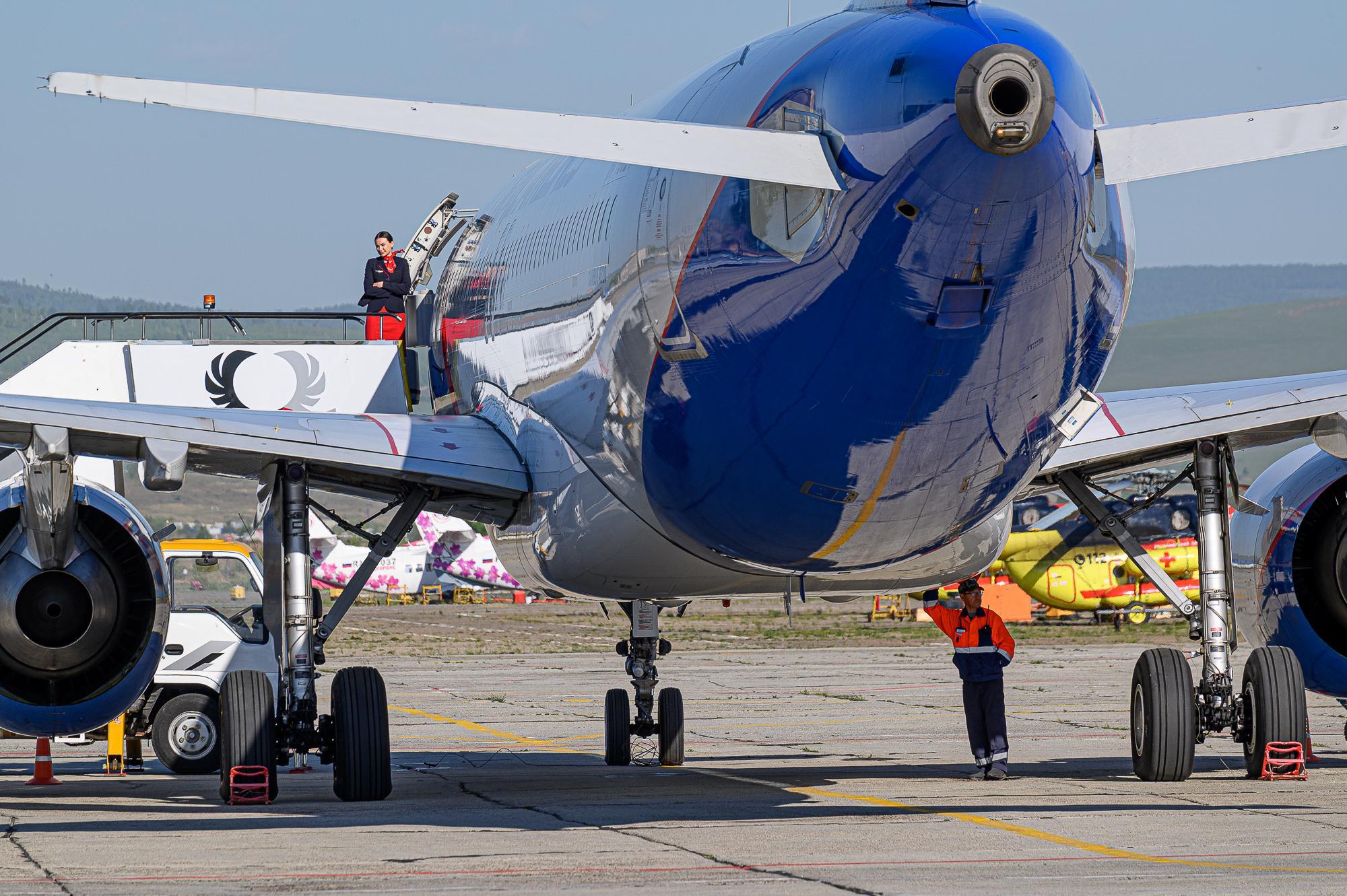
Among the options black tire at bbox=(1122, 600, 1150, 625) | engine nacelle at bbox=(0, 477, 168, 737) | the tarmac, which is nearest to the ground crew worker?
the tarmac

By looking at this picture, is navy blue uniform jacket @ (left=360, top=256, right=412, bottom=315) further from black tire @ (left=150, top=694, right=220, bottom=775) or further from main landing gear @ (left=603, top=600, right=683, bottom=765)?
main landing gear @ (left=603, top=600, right=683, bottom=765)

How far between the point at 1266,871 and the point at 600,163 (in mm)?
7637

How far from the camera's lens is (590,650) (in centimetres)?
5028

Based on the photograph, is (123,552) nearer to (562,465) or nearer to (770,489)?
(562,465)

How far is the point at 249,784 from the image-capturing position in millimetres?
14625

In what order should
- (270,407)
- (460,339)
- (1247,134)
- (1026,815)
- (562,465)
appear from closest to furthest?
(1247,134) < (1026,815) < (562,465) < (460,339) < (270,407)

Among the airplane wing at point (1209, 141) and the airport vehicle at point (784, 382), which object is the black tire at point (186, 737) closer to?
the airport vehicle at point (784, 382)

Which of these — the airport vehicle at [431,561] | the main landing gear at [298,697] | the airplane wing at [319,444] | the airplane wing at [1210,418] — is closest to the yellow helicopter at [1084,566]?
the airport vehicle at [431,561]

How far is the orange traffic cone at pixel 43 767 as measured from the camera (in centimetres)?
1858

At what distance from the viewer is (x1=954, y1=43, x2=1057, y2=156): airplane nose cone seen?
29.2ft

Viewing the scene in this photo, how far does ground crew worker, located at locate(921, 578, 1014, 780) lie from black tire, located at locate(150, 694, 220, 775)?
8.41 meters

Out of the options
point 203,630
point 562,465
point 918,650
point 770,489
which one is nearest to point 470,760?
point 203,630

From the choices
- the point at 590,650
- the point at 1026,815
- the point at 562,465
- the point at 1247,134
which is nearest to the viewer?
the point at 1247,134

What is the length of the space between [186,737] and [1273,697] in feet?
38.4
